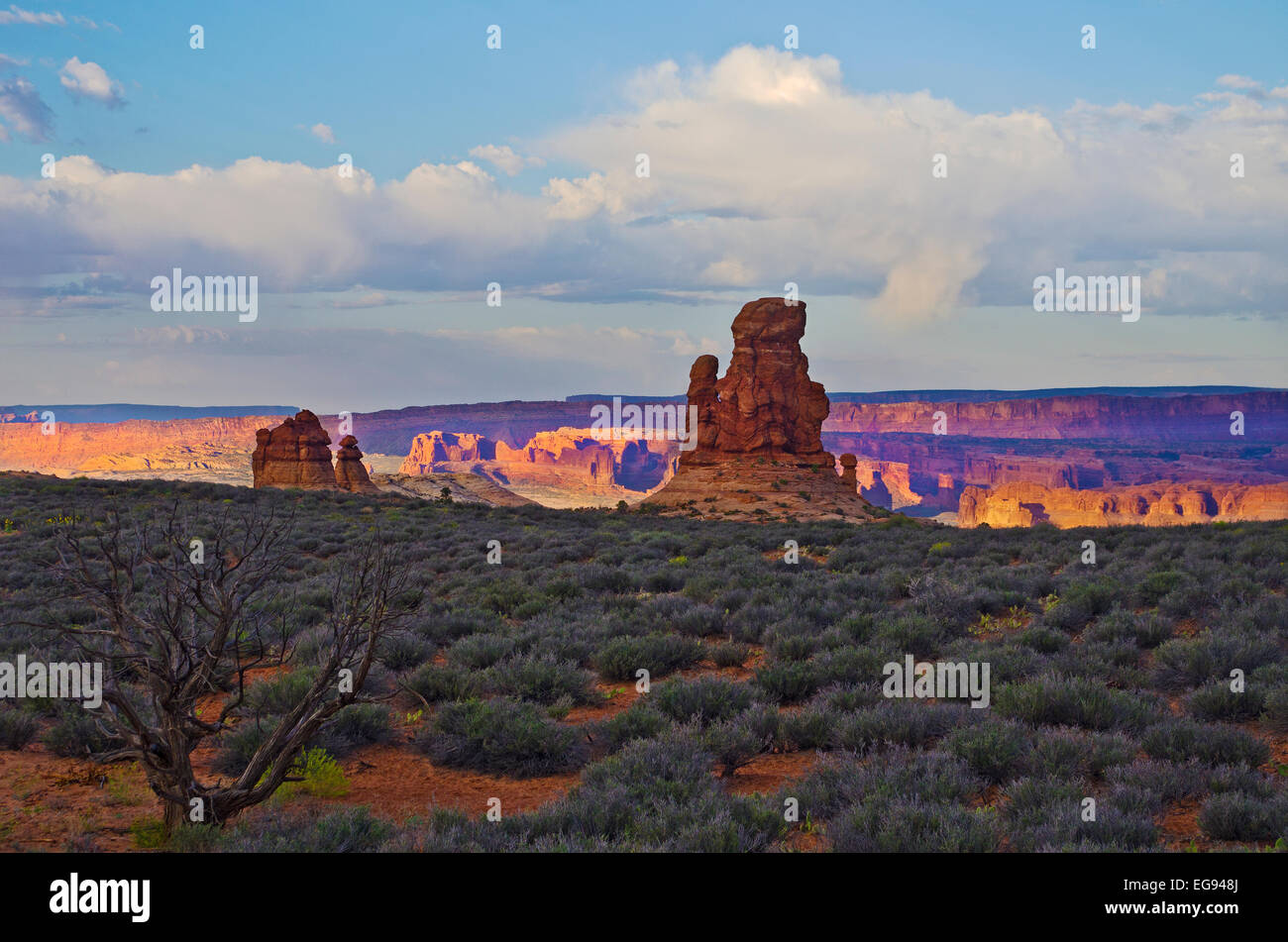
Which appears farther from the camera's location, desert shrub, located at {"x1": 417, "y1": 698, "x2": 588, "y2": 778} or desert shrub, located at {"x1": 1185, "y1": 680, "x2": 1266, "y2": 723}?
desert shrub, located at {"x1": 1185, "y1": 680, "x2": 1266, "y2": 723}

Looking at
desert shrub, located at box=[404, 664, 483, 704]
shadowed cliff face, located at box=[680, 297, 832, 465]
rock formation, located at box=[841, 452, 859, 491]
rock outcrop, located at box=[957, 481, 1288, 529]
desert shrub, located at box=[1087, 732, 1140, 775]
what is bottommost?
rock outcrop, located at box=[957, 481, 1288, 529]

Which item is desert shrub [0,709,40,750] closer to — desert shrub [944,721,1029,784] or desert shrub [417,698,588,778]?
desert shrub [417,698,588,778]

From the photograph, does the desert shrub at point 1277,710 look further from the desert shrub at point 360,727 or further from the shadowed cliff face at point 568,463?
the shadowed cliff face at point 568,463

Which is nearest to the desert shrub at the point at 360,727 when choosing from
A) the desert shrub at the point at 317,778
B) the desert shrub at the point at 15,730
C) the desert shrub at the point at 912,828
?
the desert shrub at the point at 317,778

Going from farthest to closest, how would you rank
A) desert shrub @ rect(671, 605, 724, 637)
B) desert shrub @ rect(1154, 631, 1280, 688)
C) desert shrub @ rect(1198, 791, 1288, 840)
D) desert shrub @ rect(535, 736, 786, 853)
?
desert shrub @ rect(671, 605, 724, 637) < desert shrub @ rect(1154, 631, 1280, 688) < desert shrub @ rect(1198, 791, 1288, 840) < desert shrub @ rect(535, 736, 786, 853)

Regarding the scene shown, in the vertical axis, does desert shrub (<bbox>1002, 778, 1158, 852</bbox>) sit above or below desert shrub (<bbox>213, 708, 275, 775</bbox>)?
above

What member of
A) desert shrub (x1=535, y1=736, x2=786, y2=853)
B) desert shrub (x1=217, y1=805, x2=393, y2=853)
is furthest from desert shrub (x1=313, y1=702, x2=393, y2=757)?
desert shrub (x1=535, y1=736, x2=786, y2=853)

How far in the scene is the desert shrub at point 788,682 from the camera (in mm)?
7859

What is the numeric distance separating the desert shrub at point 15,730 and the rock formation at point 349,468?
57883 mm

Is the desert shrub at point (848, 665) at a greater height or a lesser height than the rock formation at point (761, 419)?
lesser

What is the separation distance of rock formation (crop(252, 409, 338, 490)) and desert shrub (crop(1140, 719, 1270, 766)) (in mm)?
64217

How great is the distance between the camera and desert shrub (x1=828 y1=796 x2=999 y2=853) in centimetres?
430
